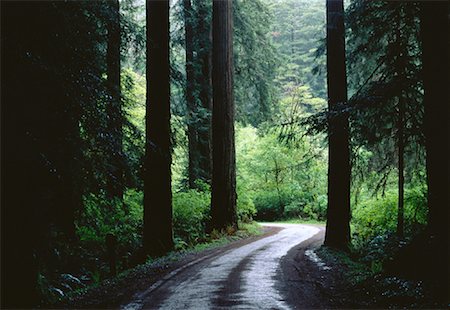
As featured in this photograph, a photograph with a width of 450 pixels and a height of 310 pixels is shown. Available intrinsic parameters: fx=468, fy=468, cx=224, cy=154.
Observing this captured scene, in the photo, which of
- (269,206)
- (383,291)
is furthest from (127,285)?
(269,206)

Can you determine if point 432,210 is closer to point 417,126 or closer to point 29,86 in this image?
point 417,126

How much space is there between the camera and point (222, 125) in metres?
18.7

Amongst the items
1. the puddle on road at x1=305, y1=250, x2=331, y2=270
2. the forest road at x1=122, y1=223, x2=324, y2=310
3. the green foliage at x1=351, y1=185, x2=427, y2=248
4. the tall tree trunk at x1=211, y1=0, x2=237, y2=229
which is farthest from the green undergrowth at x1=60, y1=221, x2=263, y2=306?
the green foliage at x1=351, y1=185, x2=427, y2=248

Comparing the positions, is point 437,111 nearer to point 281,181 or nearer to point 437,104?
point 437,104

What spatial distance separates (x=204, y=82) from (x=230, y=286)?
1668 centimetres

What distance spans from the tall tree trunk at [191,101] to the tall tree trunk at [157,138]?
7.44 meters

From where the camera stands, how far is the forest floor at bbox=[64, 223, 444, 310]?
7230 mm

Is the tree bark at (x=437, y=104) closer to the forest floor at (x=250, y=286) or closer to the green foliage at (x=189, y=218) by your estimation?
the forest floor at (x=250, y=286)

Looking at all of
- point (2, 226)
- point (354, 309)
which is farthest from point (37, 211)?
point (354, 309)

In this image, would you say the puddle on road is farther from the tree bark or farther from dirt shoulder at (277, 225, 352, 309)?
the tree bark

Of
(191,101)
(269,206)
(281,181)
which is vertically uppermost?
(191,101)

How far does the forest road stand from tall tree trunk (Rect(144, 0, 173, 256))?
1752 mm

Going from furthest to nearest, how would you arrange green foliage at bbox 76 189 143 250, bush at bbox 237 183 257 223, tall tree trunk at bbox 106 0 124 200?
bush at bbox 237 183 257 223, green foliage at bbox 76 189 143 250, tall tree trunk at bbox 106 0 124 200

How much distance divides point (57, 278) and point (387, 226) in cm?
1052
